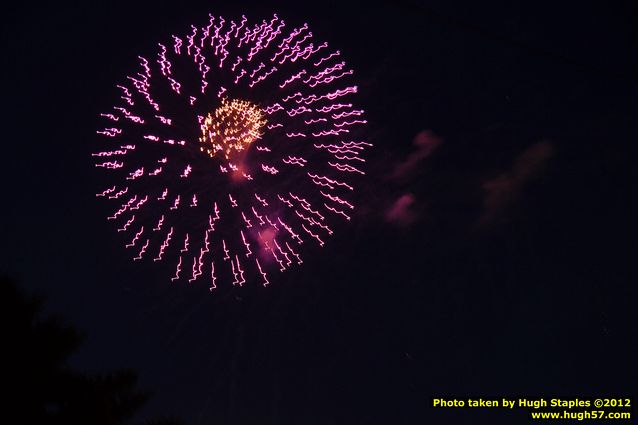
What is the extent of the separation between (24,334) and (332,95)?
590cm

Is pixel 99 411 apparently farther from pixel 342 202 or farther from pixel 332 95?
pixel 332 95

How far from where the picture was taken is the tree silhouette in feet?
12.5

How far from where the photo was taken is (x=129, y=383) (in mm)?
4230

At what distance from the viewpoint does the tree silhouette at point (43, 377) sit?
3.80 meters

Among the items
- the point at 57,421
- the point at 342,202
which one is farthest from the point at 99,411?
the point at 342,202

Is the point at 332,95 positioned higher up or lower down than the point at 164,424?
higher up

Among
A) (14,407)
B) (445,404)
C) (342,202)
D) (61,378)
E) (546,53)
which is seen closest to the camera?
(14,407)

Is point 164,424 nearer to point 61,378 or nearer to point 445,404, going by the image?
point 61,378

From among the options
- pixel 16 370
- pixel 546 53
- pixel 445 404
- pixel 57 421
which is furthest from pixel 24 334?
pixel 445 404

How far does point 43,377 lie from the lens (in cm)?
392

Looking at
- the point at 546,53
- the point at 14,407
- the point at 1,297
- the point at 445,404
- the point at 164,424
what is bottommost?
the point at 14,407

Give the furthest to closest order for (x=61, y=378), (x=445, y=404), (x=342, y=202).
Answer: (x=445, y=404) → (x=342, y=202) → (x=61, y=378)

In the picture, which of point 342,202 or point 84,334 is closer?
point 84,334

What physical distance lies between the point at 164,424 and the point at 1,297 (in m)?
1.25
